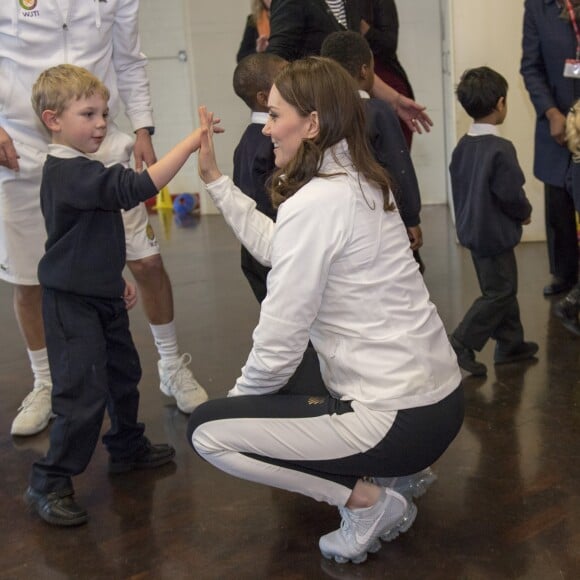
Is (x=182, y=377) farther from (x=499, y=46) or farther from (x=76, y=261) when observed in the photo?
(x=499, y=46)

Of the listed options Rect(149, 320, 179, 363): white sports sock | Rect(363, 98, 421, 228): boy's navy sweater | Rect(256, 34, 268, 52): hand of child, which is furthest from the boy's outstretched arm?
Rect(256, 34, 268, 52): hand of child

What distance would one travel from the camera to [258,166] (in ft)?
9.90

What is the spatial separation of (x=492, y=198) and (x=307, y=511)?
1.43 meters

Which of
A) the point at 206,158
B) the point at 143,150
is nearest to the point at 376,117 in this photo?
the point at 143,150

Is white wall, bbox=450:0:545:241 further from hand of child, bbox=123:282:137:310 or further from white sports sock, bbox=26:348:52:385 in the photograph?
hand of child, bbox=123:282:137:310

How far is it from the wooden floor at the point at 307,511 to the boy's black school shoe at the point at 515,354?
0.04 meters

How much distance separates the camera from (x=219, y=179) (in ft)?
7.79

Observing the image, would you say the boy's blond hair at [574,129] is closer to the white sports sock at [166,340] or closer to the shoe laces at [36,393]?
the white sports sock at [166,340]

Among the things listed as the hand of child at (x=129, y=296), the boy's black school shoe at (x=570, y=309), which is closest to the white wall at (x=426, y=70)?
the boy's black school shoe at (x=570, y=309)

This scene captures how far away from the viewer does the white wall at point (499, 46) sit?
520 cm

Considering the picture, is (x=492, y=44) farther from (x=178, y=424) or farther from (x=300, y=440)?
(x=300, y=440)

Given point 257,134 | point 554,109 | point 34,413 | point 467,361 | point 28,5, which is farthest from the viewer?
point 554,109

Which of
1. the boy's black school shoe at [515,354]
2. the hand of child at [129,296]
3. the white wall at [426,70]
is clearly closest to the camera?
the hand of child at [129,296]

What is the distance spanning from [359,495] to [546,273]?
9.17ft
